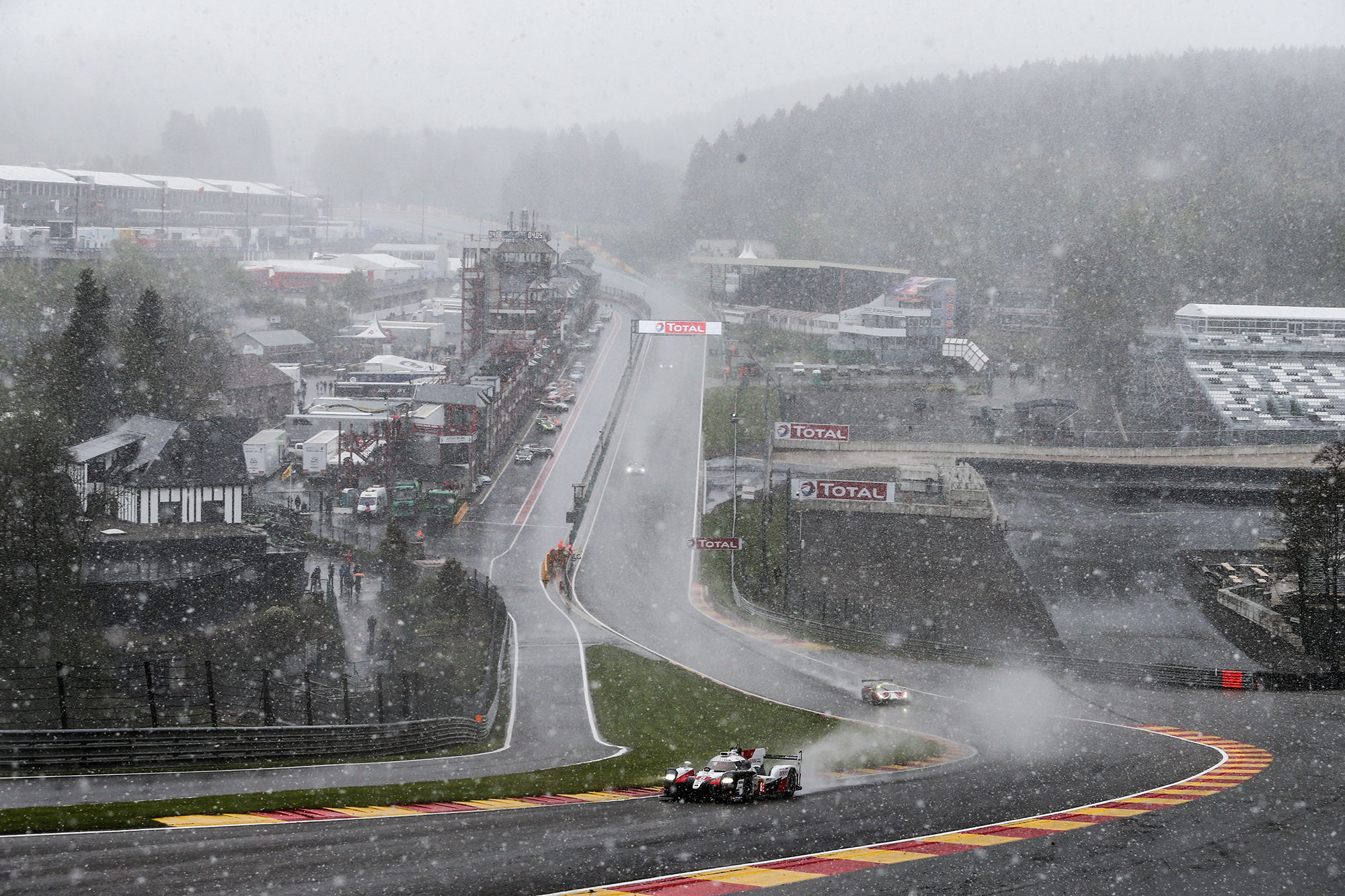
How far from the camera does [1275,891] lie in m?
13.2

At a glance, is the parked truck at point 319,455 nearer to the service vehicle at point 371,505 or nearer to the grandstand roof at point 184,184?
the service vehicle at point 371,505

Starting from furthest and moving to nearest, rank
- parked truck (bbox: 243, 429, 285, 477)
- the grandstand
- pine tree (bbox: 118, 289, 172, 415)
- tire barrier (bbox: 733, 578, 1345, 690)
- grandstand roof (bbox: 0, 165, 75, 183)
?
grandstand roof (bbox: 0, 165, 75, 183)
the grandstand
pine tree (bbox: 118, 289, 172, 415)
parked truck (bbox: 243, 429, 285, 477)
tire barrier (bbox: 733, 578, 1345, 690)

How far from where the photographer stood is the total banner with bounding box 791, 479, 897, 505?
43625 millimetres

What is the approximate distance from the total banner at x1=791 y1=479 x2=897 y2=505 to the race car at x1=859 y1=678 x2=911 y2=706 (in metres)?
18.1

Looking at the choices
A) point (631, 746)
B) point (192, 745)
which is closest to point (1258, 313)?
point (631, 746)

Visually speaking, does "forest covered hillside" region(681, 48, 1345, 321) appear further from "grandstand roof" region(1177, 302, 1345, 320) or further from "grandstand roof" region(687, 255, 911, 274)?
"grandstand roof" region(687, 255, 911, 274)

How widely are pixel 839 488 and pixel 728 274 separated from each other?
180ft

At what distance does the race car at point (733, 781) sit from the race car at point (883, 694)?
976 cm

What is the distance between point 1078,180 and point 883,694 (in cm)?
9614

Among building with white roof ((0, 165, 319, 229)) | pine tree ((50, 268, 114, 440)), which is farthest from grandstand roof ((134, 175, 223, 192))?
pine tree ((50, 268, 114, 440))

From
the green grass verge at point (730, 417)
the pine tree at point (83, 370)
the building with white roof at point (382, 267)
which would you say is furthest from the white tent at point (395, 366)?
the building with white roof at point (382, 267)

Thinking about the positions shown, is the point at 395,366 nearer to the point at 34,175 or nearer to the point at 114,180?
the point at 34,175

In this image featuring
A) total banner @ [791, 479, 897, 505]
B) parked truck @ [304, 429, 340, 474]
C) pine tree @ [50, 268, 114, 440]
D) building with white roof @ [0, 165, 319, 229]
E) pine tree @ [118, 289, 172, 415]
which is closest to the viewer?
total banner @ [791, 479, 897, 505]

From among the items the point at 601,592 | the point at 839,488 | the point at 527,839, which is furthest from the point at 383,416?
the point at 527,839
